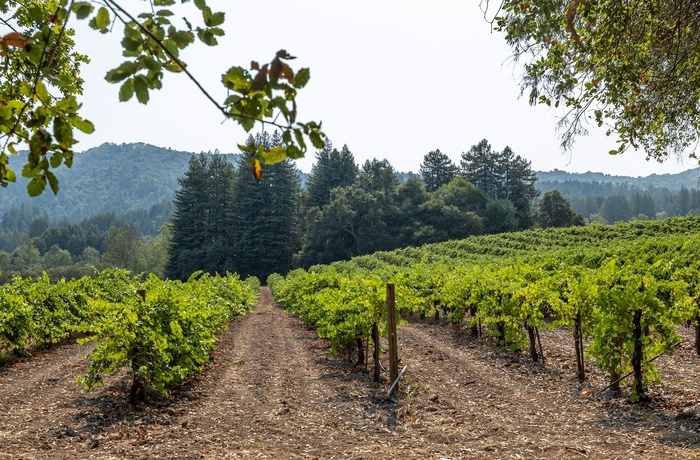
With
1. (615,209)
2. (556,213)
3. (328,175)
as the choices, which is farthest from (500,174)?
(615,209)

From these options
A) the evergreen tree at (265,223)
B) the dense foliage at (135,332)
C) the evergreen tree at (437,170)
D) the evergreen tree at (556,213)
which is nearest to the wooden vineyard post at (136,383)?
the dense foliage at (135,332)

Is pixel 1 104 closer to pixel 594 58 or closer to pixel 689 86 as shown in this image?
pixel 594 58

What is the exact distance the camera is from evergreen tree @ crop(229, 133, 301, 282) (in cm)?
5838

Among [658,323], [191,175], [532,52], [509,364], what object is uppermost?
[191,175]

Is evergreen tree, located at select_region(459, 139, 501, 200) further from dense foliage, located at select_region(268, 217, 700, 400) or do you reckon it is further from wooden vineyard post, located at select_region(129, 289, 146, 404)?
wooden vineyard post, located at select_region(129, 289, 146, 404)

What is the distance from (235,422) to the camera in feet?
21.1

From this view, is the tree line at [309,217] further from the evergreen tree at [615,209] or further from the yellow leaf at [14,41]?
the evergreen tree at [615,209]

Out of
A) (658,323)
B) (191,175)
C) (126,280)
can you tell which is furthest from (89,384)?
(191,175)

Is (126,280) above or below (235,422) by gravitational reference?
above

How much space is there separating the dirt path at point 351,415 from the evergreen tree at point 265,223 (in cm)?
4805

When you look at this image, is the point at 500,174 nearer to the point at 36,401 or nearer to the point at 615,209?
the point at 36,401

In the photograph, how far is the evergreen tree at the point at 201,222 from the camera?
189 ft

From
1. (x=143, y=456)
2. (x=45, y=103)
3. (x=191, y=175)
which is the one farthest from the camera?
(x=191, y=175)

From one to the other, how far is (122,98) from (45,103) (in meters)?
0.34
